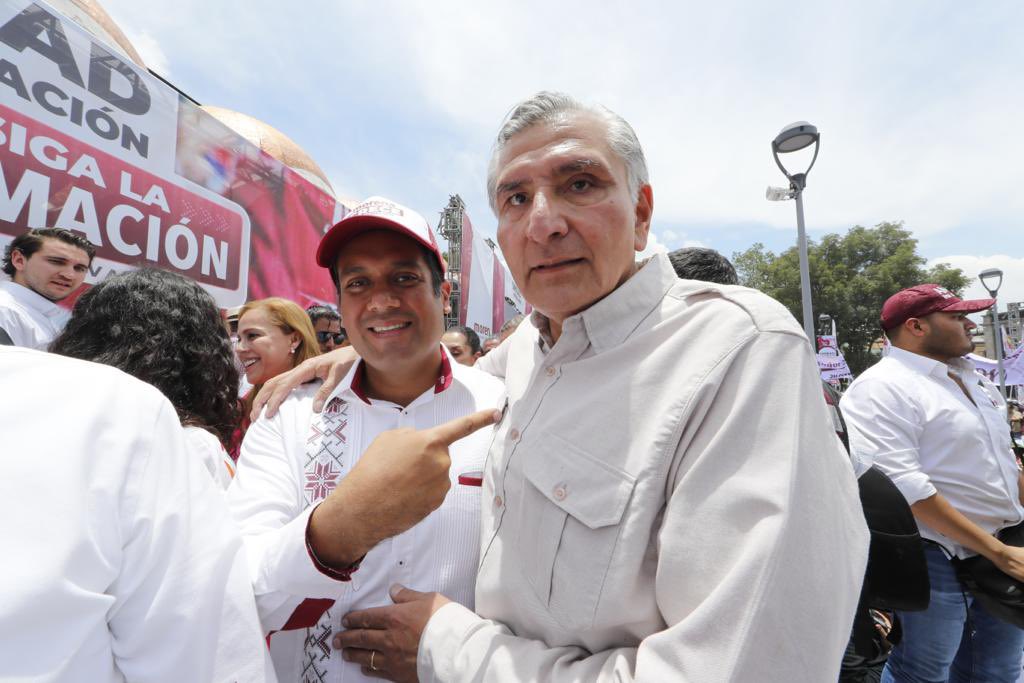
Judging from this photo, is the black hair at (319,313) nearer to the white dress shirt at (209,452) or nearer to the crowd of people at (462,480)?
the crowd of people at (462,480)

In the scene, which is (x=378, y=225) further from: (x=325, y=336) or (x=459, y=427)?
(x=325, y=336)

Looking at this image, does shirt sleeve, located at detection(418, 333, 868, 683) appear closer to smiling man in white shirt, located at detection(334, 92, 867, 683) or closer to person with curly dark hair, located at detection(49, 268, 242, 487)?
smiling man in white shirt, located at detection(334, 92, 867, 683)

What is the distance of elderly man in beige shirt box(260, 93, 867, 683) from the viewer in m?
0.75

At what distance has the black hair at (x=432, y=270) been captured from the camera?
1788mm

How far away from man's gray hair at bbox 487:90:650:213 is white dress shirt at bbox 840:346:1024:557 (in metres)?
2.18

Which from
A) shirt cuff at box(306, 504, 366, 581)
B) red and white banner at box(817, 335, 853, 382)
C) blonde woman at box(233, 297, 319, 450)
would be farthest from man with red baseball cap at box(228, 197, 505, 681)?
red and white banner at box(817, 335, 853, 382)

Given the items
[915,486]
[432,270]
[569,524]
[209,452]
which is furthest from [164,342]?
[915,486]

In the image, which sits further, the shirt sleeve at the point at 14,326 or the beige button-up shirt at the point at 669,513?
the shirt sleeve at the point at 14,326

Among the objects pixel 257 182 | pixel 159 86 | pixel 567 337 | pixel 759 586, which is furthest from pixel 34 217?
pixel 759 586

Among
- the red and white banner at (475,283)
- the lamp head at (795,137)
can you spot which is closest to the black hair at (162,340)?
the lamp head at (795,137)

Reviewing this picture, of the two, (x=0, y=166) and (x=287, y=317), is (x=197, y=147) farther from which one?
(x=287, y=317)

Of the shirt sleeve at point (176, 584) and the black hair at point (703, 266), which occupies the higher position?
the black hair at point (703, 266)

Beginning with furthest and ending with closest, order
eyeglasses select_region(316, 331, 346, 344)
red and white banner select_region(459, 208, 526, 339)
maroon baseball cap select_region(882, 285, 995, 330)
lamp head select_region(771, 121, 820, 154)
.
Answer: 1. red and white banner select_region(459, 208, 526, 339)
2. eyeglasses select_region(316, 331, 346, 344)
3. lamp head select_region(771, 121, 820, 154)
4. maroon baseball cap select_region(882, 285, 995, 330)

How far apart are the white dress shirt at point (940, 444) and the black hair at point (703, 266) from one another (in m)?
1.10
